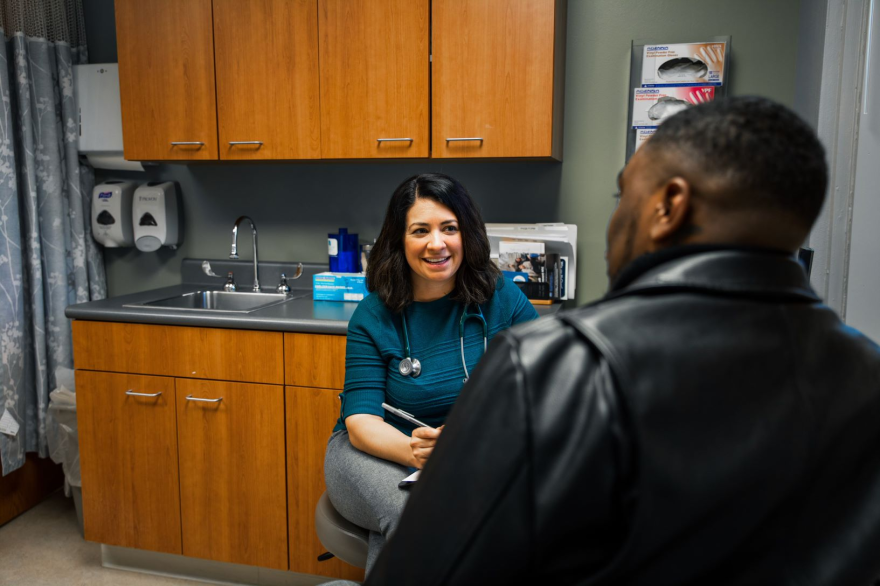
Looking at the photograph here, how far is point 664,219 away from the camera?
55 centimetres

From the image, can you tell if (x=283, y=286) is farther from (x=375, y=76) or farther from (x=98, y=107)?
(x=98, y=107)

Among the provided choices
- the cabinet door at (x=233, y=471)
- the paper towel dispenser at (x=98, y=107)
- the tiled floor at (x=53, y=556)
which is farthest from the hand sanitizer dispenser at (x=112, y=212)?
the tiled floor at (x=53, y=556)

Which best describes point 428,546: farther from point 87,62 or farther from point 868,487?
point 87,62

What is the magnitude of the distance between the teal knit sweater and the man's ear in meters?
0.95

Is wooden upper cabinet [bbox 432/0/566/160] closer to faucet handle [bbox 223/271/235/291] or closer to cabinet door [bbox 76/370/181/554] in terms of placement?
faucet handle [bbox 223/271/235/291]

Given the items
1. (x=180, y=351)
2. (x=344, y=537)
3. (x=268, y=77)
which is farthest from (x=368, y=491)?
(x=268, y=77)

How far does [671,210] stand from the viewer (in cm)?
55

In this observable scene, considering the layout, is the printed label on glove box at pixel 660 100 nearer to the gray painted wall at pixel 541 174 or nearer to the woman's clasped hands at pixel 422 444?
the gray painted wall at pixel 541 174

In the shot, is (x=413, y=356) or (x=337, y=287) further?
(x=337, y=287)

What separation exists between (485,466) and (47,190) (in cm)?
260

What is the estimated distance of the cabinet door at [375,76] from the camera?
2.09 m

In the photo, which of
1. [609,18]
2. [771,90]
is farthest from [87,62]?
[771,90]

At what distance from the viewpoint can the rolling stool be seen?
1339 mm

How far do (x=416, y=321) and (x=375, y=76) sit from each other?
1.00 meters
